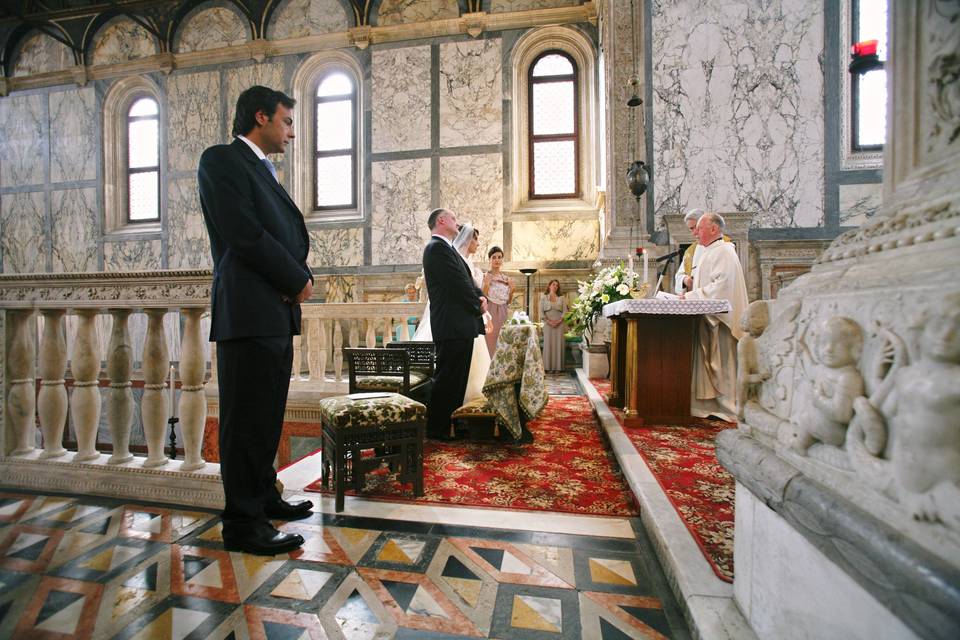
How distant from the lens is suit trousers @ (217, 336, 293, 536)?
1887 millimetres

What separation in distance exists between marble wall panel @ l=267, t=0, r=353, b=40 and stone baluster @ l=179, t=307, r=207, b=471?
9614 millimetres

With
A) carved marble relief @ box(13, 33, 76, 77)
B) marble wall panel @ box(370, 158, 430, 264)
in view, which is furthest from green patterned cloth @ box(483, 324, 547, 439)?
carved marble relief @ box(13, 33, 76, 77)

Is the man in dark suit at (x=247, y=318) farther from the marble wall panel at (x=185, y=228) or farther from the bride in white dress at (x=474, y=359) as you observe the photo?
the marble wall panel at (x=185, y=228)

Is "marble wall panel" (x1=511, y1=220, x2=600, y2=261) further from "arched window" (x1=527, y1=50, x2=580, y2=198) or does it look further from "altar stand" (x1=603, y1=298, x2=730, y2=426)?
"altar stand" (x1=603, y1=298, x2=730, y2=426)

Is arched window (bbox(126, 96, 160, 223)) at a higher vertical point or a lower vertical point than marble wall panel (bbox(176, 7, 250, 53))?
lower

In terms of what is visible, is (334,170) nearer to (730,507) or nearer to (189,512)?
(189,512)

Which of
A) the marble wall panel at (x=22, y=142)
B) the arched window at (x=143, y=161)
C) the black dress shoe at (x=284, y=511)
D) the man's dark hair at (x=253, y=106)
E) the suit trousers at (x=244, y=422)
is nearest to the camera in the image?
the suit trousers at (x=244, y=422)

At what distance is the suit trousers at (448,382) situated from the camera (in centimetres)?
361

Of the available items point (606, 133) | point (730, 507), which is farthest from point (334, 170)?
point (730, 507)

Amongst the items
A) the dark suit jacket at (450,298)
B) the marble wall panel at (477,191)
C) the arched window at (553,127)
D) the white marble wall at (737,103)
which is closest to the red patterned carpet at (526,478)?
the dark suit jacket at (450,298)

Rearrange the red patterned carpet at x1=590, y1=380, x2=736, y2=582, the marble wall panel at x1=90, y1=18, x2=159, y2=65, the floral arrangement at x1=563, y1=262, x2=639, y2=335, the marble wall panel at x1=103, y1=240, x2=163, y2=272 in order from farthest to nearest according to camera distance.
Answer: the marble wall panel at x1=90, y1=18, x2=159, y2=65
the marble wall panel at x1=103, y1=240, x2=163, y2=272
the floral arrangement at x1=563, y1=262, x2=639, y2=335
the red patterned carpet at x1=590, y1=380, x2=736, y2=582

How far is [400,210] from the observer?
9508 millimetres

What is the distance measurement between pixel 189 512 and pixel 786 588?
8.03 feet

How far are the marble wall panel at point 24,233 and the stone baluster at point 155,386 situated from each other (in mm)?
12080
